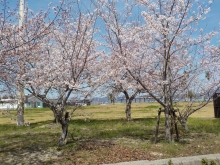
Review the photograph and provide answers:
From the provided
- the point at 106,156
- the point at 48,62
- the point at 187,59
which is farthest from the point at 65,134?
the point at 187,59

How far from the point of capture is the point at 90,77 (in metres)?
10.2

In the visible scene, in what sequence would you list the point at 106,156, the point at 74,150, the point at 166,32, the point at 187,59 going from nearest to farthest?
the point at 106,156
the point at 74,150
the point at 166,32
the point at 187,59

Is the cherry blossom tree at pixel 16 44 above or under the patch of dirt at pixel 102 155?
above

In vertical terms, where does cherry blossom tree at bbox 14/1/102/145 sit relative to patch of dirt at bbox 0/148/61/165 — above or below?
above

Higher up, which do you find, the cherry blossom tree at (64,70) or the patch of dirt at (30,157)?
the cherry blossom tree at (64,70)

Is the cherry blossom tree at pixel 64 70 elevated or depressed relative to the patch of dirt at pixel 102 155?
elevated

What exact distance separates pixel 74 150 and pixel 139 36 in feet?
16.3

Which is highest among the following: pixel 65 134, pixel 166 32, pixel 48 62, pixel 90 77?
pixel 166 32

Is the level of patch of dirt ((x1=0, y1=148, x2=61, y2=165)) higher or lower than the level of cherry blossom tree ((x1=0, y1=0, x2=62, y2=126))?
lower

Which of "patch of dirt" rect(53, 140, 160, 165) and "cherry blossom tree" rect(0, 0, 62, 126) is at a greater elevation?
"cherry blossom tree" rect(0, 0, 62, 126)

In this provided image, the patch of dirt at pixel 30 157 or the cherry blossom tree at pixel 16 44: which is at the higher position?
the cherry blossom tree at pixel 16 44

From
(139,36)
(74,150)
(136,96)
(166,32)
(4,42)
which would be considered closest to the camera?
(4,42)

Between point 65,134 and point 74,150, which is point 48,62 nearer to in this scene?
point 65,134

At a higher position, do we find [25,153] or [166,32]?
[166,32]
